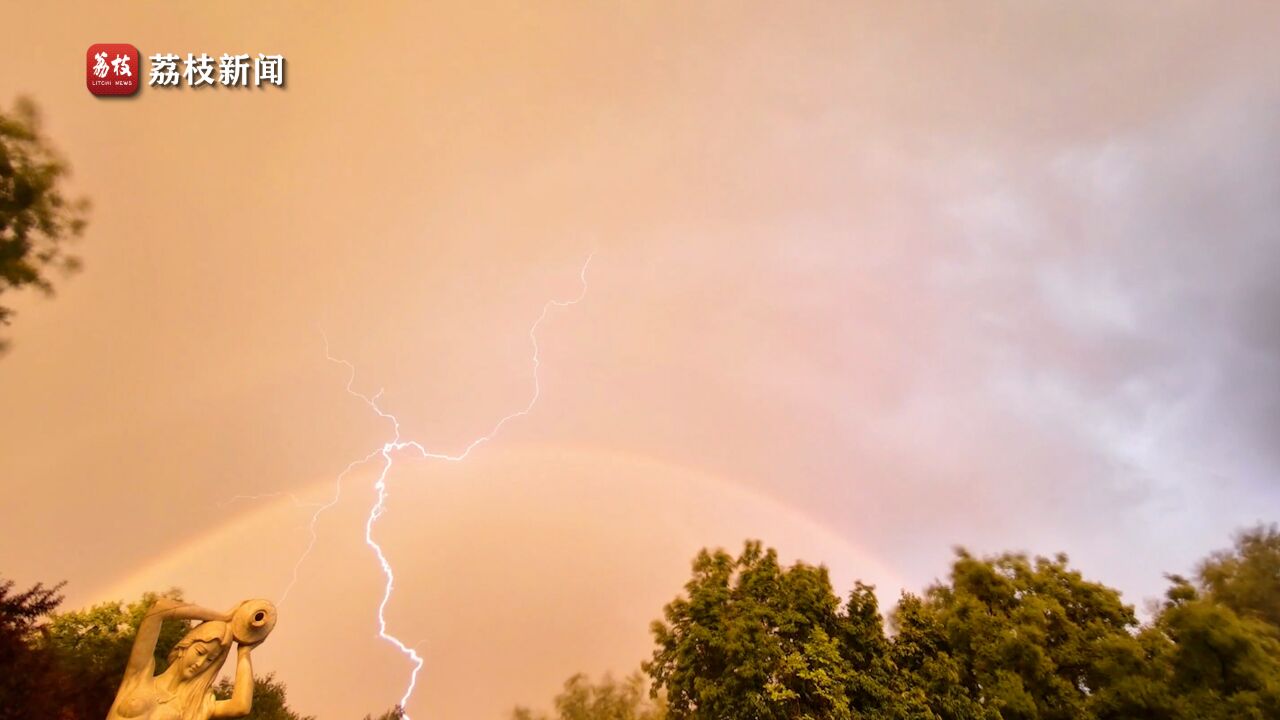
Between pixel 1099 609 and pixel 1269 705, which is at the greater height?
pixel 1099 609

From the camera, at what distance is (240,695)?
6754mm

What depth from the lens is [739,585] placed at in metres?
18.2

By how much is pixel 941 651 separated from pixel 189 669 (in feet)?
63.4

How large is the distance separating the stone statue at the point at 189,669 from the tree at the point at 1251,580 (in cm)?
2792

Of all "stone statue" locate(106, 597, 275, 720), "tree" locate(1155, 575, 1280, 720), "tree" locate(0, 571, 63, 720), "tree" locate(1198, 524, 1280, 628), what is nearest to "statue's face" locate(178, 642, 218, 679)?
"stone statue" locate(106, 597, 275, 720)

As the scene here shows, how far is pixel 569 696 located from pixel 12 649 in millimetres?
28501

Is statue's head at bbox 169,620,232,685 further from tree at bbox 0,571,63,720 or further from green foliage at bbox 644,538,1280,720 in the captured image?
green foliage at bbox 644,538,1280,720

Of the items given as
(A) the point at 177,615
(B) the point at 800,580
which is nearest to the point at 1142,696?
(B) the point at 800,580

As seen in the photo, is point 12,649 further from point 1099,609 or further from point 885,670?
point 1099,609

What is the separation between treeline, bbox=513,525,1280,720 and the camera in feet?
45.1

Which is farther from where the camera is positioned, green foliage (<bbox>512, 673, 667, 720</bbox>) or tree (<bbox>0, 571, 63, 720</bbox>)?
green foliage (<bbox>512, 673, 667, 720</bbox>)

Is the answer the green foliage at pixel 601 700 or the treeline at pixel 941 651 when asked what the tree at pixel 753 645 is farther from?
the green foliage at pixel 601 700

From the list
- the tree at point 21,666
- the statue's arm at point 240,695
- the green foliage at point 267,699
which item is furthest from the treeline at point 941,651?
the statue's arm at point 240,695

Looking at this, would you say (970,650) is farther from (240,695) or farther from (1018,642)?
(240,695)
